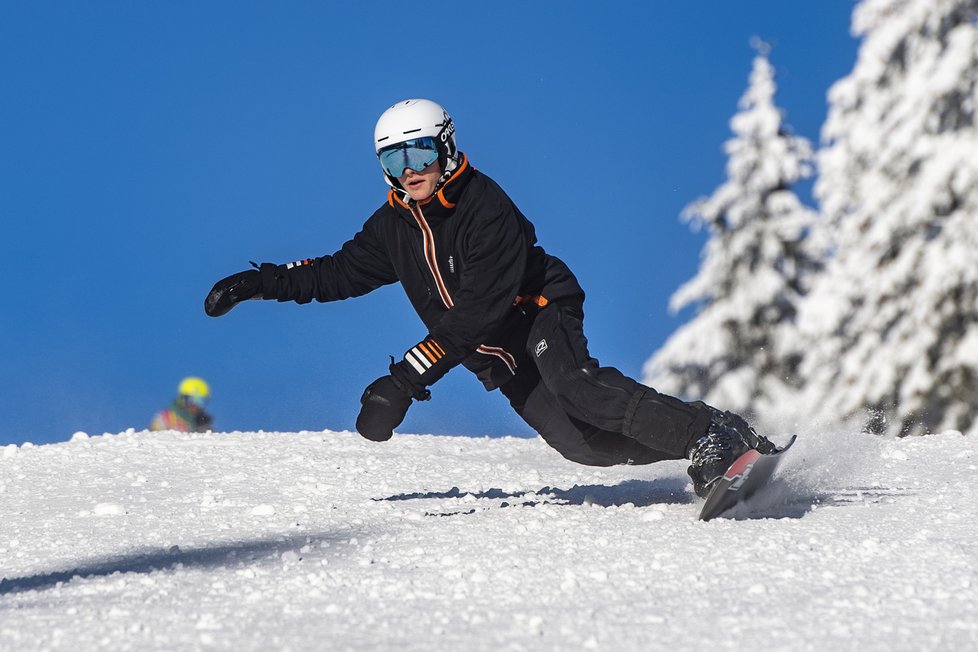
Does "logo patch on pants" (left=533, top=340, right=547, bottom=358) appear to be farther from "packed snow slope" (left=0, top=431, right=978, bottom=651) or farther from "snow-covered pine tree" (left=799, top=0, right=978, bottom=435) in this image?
"snow-covered pine tree" (left=799, top=0, right=978, bottom=435)

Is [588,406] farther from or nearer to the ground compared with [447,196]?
nearer to the ground

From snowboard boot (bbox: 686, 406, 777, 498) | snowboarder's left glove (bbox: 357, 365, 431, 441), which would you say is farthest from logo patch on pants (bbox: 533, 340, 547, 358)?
snowboard boot (bbox: 686, 406, 777, 498)

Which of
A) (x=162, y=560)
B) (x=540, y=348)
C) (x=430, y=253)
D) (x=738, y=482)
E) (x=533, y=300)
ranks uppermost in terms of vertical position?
(x=430, y=253)

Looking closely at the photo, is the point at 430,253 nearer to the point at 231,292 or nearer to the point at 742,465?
the point at 231,292

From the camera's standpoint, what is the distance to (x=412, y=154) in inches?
193

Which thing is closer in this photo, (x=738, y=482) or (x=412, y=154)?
(x=738, y=482)

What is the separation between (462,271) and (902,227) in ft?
39.0

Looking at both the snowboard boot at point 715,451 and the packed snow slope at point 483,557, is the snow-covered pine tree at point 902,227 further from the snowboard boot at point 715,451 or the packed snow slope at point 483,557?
the snowboard boot at point 715,451

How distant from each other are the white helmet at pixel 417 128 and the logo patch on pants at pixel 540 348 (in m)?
0.90

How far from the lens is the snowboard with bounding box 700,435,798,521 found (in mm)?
4496

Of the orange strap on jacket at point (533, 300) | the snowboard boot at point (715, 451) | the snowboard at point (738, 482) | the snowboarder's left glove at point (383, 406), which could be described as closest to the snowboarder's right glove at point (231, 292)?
the snowboarder's left glove at point (383, 406)

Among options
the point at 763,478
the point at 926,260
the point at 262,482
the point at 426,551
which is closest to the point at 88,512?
the point at 262,482

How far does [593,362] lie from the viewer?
16.0 feet

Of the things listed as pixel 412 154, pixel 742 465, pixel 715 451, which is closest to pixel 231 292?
pixel 412 154
